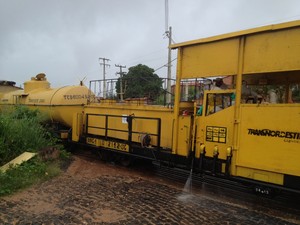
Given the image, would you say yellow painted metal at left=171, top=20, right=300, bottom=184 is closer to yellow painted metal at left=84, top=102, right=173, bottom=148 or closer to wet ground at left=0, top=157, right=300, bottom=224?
wet ground at left=0, top=157, right=300, bottom=224

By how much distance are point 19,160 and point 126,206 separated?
388 cm

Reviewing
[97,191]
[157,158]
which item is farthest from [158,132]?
[97,191]

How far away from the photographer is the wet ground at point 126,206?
17.9 ft

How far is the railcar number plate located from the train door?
275cm

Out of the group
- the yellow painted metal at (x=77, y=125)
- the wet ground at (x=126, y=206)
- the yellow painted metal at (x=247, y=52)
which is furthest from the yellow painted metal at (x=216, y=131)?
the yellow painted metal at (x=77, y=125)

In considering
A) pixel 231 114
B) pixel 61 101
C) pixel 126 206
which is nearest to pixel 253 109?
pixel 231 114

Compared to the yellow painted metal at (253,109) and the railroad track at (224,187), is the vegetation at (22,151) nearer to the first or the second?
the railroad track at (224,187)

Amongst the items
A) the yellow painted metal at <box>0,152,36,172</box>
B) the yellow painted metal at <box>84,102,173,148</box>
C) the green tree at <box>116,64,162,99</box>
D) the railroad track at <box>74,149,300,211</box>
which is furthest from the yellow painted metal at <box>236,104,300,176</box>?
the yellow painted metal at <box>0,152,36,172</box>

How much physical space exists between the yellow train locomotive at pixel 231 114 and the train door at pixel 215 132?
2 cm

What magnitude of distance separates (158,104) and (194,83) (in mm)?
1691

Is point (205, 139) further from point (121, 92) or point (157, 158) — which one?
point (121, 92)

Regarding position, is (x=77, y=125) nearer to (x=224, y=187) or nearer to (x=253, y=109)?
(x=224, y=187)

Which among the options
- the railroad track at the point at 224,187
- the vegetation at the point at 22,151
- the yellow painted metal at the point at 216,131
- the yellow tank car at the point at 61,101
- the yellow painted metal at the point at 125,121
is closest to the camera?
the yellow painted metal at the point at 216,131

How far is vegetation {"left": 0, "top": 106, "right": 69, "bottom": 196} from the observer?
7.27 m
